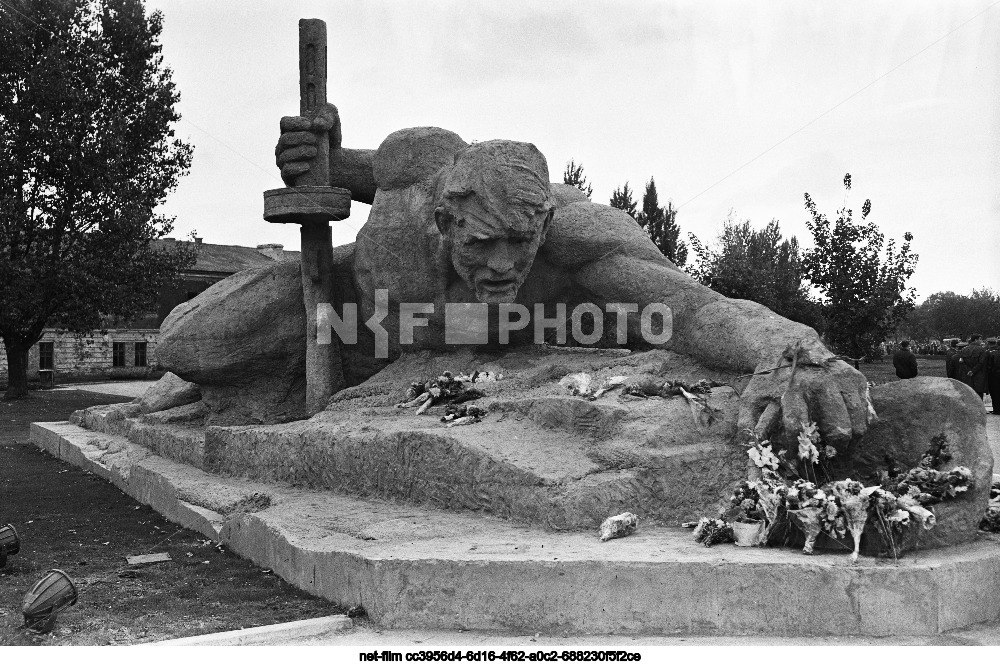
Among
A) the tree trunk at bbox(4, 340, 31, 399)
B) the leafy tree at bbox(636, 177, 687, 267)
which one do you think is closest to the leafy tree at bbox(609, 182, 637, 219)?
the leafy tree at bbox(636, 177, 687, 267)

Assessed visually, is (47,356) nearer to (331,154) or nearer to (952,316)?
(331,154)

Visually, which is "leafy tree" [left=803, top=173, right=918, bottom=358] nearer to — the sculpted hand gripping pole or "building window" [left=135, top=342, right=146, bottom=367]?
the sculpted hand gripping pole

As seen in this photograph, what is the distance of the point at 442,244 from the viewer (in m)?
6.38

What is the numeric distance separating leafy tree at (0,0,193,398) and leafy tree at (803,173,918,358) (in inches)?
515

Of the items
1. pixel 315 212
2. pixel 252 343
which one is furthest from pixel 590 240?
pixel 252 343

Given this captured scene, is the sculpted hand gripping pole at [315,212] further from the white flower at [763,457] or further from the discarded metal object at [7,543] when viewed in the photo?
the white flower at [763,457]

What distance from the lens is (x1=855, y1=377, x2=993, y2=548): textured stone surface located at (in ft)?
13.2

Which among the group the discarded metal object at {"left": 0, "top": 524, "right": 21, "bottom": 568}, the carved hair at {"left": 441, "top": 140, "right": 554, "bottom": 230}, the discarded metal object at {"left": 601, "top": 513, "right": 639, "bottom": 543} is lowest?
the discarded metal object at {"left": 0, "top": 524, "right": 21, "bottom": 568}

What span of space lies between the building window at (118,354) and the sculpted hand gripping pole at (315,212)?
1085 inches

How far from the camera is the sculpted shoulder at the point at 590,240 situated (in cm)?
637

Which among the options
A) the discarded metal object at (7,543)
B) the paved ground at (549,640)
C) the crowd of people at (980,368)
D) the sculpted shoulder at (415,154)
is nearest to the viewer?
the paved ground at (549,640)

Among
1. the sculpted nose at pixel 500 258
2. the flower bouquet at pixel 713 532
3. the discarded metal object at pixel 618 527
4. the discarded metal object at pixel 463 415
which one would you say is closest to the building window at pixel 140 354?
the sculpted nose at pixel 500 258
